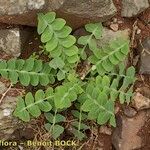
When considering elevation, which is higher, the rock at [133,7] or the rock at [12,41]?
the rock at [133,7]

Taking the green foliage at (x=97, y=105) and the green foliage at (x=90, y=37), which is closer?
the green foliage at (x=97, y=105)

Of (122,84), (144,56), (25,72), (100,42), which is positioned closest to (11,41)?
(25,72)

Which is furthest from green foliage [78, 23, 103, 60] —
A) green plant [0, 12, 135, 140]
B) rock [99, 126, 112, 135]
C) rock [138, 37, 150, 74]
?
rock [99, 126, 112, 135]

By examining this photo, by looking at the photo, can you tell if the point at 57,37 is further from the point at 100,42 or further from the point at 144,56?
the point at 144,56

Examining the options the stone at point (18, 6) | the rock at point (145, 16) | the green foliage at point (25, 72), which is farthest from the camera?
the rock at point (145, 16)

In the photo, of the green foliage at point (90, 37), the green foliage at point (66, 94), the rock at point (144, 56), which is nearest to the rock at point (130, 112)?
the rock at point (144, 56)

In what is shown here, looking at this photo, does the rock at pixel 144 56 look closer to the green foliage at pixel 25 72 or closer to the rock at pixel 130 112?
the rock at pixel 130 112

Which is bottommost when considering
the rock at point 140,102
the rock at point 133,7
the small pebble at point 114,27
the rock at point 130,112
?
the rock at point 130,112

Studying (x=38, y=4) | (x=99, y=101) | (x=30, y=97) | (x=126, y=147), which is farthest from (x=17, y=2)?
(x=126, y=147)

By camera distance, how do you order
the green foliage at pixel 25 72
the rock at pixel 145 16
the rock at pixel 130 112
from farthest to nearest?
1. the rock at pixel 145 16
2. the rock at pixel 130 112
3. the green foliage at pixel 25 72
